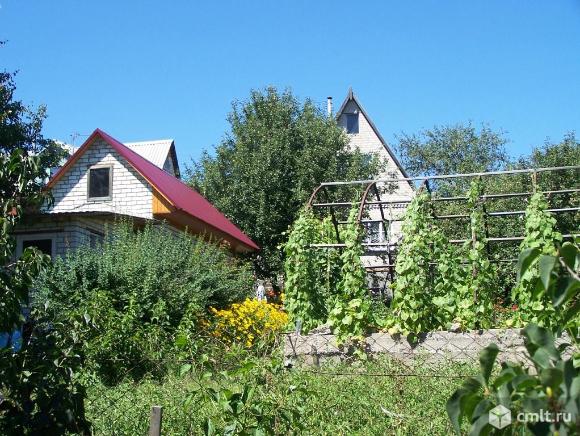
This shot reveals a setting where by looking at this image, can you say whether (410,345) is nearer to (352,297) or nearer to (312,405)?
(352,297)

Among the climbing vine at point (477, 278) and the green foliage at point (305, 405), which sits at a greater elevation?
the climbing vine at point (477, 278)

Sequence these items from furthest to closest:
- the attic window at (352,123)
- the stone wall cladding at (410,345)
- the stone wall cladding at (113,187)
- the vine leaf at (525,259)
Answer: the attic window at (352,123)
the stone wall cladding at (113,187)
the stone wall cladding at (410,345)
the vine leaf at (525,259)

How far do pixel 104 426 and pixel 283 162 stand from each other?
2025 centimetres

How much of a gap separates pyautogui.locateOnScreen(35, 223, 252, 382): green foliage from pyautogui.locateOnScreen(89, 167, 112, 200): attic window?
226 inches

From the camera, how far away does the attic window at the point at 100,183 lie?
63.3 ft

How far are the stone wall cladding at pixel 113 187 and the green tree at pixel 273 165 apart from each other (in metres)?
5.95

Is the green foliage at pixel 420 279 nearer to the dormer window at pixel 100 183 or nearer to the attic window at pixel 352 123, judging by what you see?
the dormer window at pixel 100 183

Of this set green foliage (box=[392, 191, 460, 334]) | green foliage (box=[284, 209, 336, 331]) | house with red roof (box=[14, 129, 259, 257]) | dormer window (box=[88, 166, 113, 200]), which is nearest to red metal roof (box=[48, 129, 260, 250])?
house with red roof (box=[14, 129, 259, 257])

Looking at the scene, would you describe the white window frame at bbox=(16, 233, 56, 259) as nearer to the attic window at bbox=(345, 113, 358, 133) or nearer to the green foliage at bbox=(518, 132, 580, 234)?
the green foliage at bbox=(518, 132, 580, 234)

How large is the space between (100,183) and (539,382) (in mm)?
18691

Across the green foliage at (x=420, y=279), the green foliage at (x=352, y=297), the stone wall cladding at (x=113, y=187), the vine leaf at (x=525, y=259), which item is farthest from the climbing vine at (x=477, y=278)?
the stone wall cladding at (x=113, y=187)

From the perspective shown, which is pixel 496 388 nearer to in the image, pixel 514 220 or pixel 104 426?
pixel 104 426

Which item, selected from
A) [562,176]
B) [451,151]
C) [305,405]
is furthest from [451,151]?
[305,405]

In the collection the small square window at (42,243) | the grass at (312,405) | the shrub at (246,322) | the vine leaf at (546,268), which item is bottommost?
the grass at (312,405)
